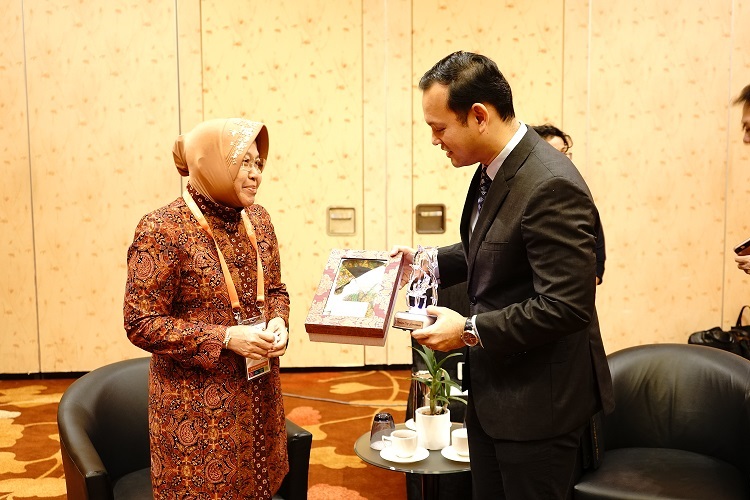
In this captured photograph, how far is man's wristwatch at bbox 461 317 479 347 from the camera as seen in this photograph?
1.99m

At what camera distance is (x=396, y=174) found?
5.75m

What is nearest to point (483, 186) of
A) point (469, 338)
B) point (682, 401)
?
point (469, 338)

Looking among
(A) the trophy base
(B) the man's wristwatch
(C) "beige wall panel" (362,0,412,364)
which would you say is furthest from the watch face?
(C) "beige wall panel" (362,0,412,364)

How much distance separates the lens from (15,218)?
5.62m

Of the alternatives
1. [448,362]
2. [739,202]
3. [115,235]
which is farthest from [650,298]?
[115,235]

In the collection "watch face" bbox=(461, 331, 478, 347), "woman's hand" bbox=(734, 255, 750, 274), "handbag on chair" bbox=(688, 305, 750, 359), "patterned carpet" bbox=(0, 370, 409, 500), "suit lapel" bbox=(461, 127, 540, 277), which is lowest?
"patterned carpet" bbox=(0, 370, 409, 500)

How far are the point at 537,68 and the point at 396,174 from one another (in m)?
1.34

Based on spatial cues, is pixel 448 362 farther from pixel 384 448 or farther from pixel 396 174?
pixel 396 174

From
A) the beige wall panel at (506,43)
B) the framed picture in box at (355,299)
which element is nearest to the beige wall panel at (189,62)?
the beige wall panel at (506,43)

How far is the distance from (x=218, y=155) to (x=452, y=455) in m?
1.48

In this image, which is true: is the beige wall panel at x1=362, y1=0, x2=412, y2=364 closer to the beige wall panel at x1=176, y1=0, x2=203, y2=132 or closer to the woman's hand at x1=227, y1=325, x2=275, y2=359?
the beige wall panel at x1=176, y1=0, x2=203, y2=132

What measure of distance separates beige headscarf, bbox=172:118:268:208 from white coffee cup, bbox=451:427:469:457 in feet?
4.23

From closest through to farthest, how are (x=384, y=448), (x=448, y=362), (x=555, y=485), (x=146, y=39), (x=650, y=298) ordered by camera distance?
(x=555, y=485) → (x=384, y=448) → (x=448, y=362) → (x=146, y=39) → (x=650, y=298)

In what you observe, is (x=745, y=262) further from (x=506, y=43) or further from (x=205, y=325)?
(x=506, y=43)
